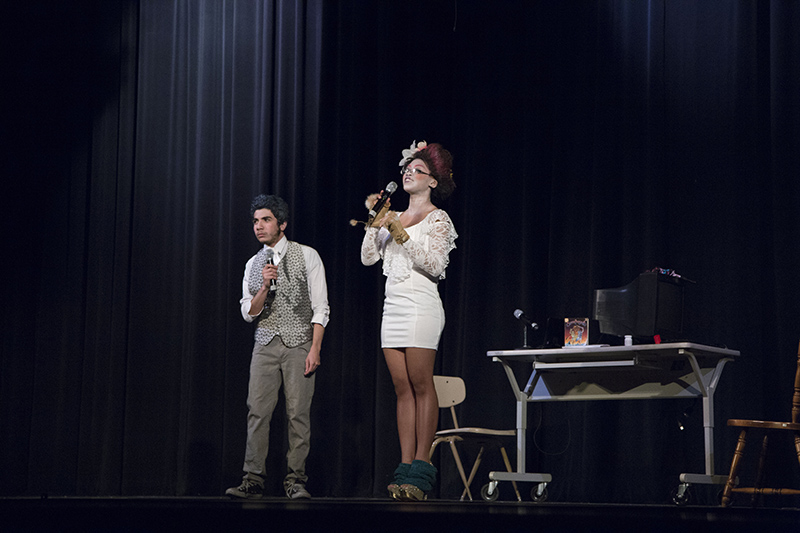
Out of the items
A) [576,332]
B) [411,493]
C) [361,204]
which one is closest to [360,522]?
[411,493]

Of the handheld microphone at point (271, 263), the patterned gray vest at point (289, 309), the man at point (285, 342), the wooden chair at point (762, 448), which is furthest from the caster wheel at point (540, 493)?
the handheld microphone at point (271, 263)

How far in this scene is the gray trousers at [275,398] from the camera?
415 cm

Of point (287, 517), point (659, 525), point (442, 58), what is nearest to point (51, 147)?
point (442, 58)

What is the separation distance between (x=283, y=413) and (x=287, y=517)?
302 cm

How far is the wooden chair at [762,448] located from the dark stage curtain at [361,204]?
31 cm

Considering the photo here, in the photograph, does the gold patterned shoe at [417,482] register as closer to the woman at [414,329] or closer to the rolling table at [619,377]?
the woman at [414,329]

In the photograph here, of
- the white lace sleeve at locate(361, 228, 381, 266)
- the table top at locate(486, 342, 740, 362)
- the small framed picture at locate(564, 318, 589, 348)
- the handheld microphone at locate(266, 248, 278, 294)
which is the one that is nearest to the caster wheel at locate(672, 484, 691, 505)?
the table top at locate(486, 342, 740, 362)

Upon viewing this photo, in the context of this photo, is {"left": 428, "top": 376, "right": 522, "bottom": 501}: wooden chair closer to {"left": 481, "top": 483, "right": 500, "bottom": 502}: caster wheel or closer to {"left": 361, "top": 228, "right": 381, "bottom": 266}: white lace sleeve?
{"left": 481, "top": 483, "right": 500, "bottom": 502}: caster wheel

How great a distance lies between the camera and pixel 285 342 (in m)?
4.20

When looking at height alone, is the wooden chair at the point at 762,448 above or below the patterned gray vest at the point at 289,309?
below

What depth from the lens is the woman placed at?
136 inches

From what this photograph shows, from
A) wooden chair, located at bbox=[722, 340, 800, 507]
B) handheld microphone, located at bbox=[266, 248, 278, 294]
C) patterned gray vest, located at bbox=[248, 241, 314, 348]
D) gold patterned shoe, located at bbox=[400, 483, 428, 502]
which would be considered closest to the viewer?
gold patterned shoe, located at bbox=[400, 483, 428, 502]

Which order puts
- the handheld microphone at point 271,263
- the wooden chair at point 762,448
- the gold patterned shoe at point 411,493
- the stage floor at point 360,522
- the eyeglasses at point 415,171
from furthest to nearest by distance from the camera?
the handheld microphone at point 271,263 < the eyeglasses at point 415,171 < the wooden chair at point 762,448 < the gold patterned shoe at point 411,493 < the stage floor at point 360,522

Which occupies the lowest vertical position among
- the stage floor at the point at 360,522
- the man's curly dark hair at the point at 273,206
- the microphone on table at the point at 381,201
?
the stage floor at the point at 360,522
